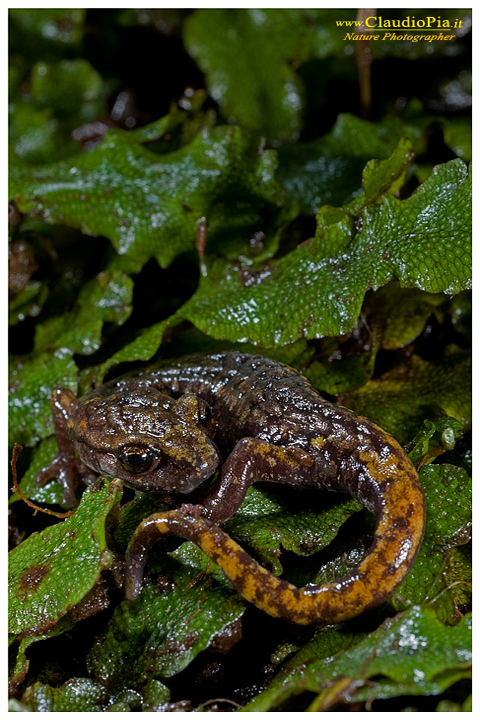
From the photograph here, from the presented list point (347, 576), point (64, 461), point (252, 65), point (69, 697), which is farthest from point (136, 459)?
point (252, 65)

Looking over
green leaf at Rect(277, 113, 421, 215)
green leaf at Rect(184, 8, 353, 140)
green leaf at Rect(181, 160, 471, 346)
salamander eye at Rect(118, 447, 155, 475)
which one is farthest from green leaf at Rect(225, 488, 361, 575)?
green leaf at Rect(184, 8, 353, 140)

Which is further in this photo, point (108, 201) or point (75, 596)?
point (108, 201)

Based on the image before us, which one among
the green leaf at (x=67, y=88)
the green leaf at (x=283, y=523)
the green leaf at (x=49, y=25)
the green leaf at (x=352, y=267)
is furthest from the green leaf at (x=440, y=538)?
the green leaf at (x=49, y=25)

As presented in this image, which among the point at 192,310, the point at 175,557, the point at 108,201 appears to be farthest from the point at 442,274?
the point at 108,201

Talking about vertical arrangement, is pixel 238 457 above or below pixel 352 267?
below

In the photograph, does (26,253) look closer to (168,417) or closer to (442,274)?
(168,417)

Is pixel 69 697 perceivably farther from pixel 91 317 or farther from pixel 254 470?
pixel 91 317
